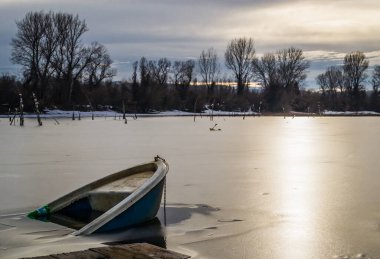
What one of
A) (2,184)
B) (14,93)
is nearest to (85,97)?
(14,93)

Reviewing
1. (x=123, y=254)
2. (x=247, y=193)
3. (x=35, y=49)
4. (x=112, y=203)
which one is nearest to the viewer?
(x=123, y=254)

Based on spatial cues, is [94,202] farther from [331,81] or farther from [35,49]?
[331,81]

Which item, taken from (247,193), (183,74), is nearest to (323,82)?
(183,74)

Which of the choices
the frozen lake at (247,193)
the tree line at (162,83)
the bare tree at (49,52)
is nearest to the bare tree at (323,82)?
the tree line at (162,83)

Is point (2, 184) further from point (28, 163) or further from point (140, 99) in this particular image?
point (140, 99)

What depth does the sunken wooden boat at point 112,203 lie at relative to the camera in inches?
285

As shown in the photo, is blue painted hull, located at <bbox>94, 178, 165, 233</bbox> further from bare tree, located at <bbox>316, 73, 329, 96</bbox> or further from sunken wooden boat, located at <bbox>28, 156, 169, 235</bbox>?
bare tree, located at <bbox>316, 73, 329, 96</bbox>

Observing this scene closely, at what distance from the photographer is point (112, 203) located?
335 inches

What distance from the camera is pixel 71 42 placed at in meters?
71.7

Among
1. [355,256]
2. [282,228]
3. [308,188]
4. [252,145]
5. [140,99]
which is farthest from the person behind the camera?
[140,99]

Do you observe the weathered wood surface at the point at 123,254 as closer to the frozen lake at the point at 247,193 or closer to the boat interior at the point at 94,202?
the frozen lake at the point at 247,193

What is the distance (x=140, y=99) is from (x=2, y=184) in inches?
2723

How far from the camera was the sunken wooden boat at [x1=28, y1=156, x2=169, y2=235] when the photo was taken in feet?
23.7

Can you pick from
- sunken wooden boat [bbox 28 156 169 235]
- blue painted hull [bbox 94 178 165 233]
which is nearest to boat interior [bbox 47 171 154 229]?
sunken wooden boat [bbox 28 156 169 235]
